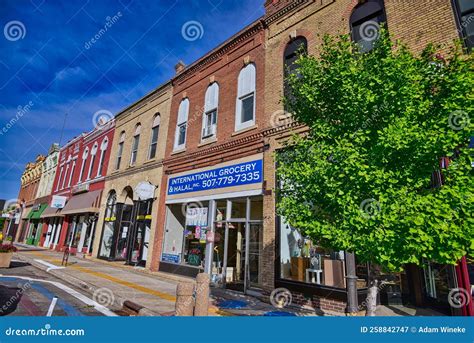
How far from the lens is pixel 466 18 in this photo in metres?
6.58

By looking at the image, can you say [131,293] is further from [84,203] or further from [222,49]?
[84,203]

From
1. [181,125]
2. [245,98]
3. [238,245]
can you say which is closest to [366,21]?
[245,98]

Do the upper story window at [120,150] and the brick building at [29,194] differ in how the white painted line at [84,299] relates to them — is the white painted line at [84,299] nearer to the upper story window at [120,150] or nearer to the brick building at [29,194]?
the upper story window at [120,150]

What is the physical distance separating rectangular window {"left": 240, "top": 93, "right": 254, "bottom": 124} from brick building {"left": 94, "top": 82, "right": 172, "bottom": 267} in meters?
5.63

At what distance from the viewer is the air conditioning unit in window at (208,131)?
41.0 feet

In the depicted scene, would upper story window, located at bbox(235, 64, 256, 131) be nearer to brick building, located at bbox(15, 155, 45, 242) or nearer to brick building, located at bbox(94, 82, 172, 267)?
brick building, located at bbox(94, 82, 172, 267)

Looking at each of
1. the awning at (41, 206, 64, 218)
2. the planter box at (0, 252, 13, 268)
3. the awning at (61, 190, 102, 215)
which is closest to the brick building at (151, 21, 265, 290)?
the planter box at (0, 252, 13, 268)

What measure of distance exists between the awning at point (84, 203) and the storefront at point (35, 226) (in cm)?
841

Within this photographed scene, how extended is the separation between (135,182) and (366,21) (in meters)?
14.0

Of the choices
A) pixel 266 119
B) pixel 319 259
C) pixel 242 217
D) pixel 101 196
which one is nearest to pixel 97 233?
pixel 101 196

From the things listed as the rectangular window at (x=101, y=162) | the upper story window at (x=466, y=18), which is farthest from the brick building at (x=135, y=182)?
the upper story window at (x=466, y=18)

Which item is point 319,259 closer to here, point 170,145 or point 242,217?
point 242,217

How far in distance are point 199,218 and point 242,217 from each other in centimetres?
226

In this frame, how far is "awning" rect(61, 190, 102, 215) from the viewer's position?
19.1m
